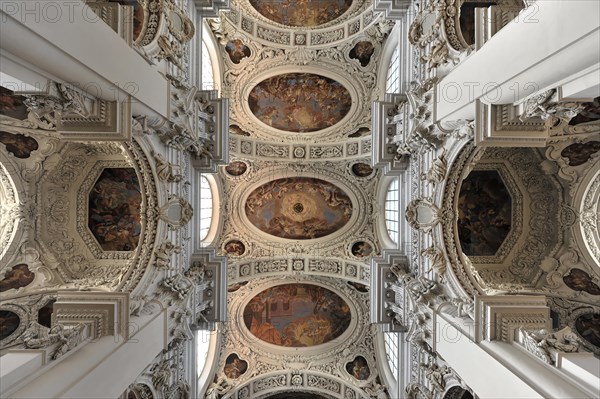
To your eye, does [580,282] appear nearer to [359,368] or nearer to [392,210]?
[392,210]

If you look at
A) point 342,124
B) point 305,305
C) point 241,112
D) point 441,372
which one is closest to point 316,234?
point 305,305

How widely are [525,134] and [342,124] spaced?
961 cm

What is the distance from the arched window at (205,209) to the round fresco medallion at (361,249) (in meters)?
6.47

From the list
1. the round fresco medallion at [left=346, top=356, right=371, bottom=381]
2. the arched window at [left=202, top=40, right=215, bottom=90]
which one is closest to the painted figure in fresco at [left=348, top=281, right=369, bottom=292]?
the round fresco medallion at [left=346, top=356, right=371, bottom=381]

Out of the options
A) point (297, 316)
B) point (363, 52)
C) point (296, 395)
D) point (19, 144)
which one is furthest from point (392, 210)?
point (19, 144)

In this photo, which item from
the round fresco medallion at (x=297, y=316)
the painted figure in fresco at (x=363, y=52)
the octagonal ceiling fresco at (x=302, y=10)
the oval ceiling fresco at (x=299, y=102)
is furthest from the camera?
the round fresco medallion at (x=297, y=316)

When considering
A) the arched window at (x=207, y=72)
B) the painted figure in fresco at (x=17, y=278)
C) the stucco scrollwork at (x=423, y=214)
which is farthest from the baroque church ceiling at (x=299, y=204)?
the painted figure in fresco at (x=17, y=278)

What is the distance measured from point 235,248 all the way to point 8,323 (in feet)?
27.7

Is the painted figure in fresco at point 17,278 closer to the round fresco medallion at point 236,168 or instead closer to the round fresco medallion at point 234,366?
the round fresco medallion at point 236,168

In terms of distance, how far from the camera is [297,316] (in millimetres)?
17188

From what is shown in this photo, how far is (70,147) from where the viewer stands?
1041 centimetres

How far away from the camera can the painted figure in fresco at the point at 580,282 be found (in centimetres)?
975

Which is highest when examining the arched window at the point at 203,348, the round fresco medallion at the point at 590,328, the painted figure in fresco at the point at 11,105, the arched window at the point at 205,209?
the painted figure in fresco at the point at 11,105

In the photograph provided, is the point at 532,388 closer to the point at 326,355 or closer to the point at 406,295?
the point at 406,295
